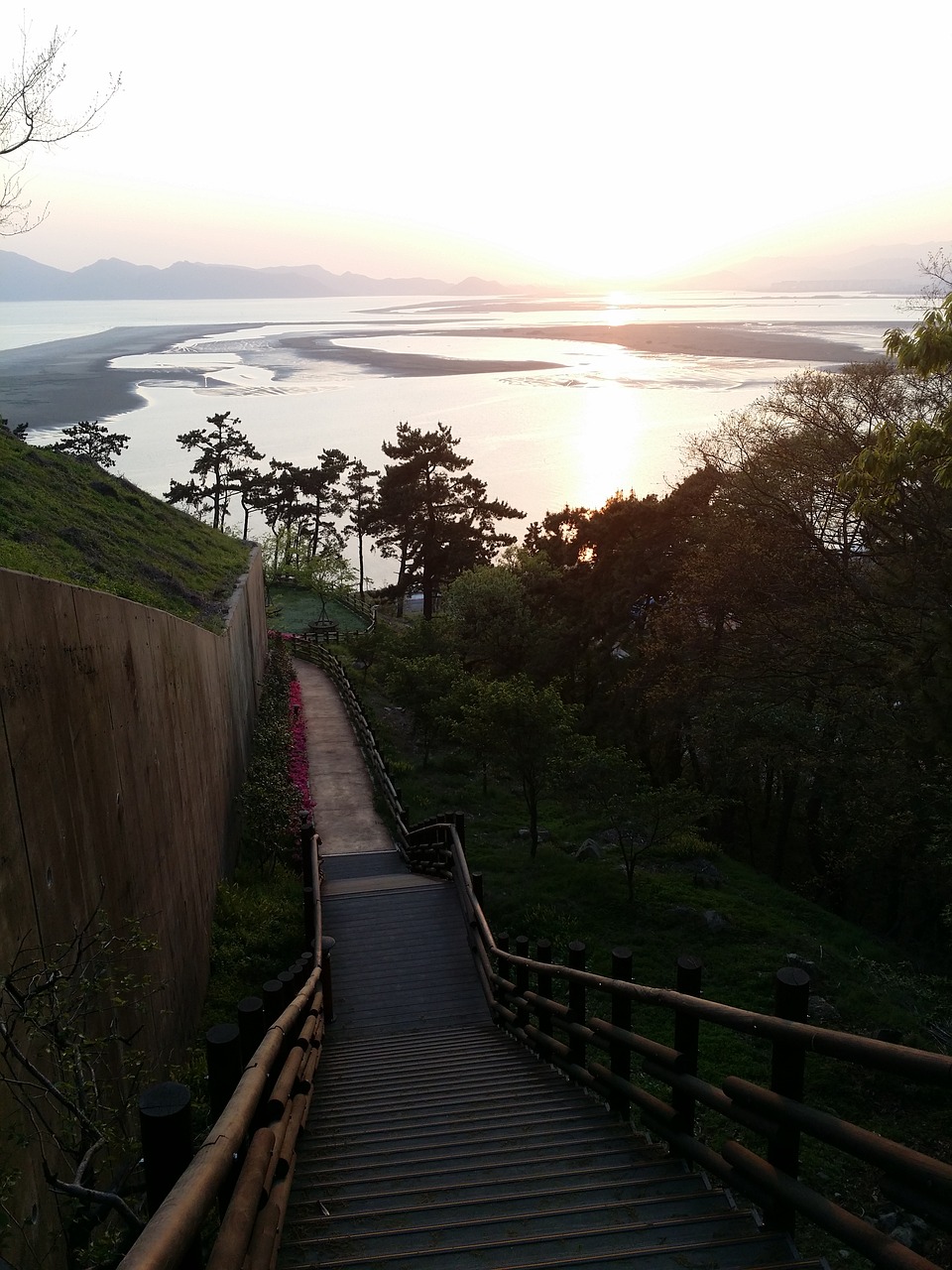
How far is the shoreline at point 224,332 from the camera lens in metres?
85.4

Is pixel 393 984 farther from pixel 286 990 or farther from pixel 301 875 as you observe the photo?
pixel 286 990

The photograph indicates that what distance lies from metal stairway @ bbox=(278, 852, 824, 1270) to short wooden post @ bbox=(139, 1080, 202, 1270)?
134 cm

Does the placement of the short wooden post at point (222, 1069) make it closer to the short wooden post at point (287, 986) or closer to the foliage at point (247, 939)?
the short wooden post at point (287, 986)

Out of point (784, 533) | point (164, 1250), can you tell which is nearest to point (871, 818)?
point (784, 533)

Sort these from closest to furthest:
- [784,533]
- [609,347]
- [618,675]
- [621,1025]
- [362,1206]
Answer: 1. [362,1206]
2. [621,1025]
3. [784,533]
4. [618,675]
5. [609,347]

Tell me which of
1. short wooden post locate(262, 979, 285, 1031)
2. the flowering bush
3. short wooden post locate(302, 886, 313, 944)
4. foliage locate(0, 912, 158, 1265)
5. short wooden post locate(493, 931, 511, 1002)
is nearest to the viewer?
foliage locate(0, 912, 158, 1265)

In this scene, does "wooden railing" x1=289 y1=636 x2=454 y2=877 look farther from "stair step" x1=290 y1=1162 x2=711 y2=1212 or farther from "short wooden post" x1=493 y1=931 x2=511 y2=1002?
"stair step" x1=290 y1=1162 x2=711 y2=1212

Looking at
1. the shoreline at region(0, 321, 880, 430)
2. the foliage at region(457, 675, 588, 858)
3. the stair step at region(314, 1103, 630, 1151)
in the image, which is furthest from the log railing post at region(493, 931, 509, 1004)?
the shoreline at region(0, 321, 880, 430)

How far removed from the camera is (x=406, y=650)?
25109 mm

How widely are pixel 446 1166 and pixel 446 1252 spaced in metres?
0.90

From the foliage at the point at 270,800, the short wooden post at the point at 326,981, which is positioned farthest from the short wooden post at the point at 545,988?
the foliage at the point at 270,800

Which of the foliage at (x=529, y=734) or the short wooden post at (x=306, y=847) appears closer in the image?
the short wooden post at (x=306, y=847)

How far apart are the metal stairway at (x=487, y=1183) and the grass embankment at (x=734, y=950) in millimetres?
2800

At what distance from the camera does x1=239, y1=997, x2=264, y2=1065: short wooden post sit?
318cm
